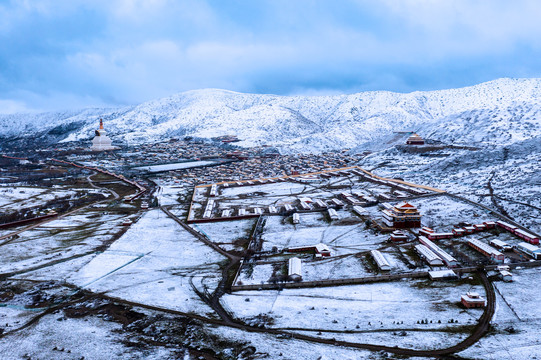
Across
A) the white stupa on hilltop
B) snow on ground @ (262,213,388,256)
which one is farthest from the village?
the white stupa on hilltop

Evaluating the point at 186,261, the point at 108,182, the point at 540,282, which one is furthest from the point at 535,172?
the point at 108,182

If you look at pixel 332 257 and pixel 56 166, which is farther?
pixel 56 166

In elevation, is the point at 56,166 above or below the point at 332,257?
above

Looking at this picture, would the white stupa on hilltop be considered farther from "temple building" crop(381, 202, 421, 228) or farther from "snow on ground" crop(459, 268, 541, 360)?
"snow on ground" crop(459, 268, 541, 360)

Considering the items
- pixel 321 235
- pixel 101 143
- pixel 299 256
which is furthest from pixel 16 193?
pixel 101 143

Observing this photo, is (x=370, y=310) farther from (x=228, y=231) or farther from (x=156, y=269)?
(x=228, y=231)

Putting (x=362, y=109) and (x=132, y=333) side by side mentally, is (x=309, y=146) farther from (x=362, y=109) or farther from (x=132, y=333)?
(x=132, y=333)
